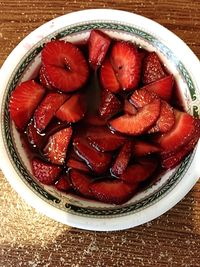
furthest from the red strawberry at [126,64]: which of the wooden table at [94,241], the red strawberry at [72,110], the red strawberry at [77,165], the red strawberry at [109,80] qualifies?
the wooden table at [94,241]

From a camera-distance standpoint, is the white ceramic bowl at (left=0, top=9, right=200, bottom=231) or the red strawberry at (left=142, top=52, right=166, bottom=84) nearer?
the white ceramic bowl at (left=0, top=9, right=200, bottom=231)

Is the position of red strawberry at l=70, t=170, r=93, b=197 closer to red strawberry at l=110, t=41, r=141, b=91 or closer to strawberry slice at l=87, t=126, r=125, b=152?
strawberry slice at l=87, t=126, r=125, b=152

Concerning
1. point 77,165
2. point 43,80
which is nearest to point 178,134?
point 77,165

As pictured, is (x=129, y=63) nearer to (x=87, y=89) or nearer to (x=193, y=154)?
(x=87, y=89)

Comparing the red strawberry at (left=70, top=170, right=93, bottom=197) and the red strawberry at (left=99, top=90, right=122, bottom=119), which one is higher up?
the red strawberry at (left=99, top=90, right=122, bottom=119)

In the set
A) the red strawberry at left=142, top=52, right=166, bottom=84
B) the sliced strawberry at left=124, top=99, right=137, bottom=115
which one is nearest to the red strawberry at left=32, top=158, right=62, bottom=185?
the sliced strawberry at left=124, top=99, right=137, bottom=115

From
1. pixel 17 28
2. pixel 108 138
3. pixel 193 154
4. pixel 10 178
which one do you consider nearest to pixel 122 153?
pixel 108 138
